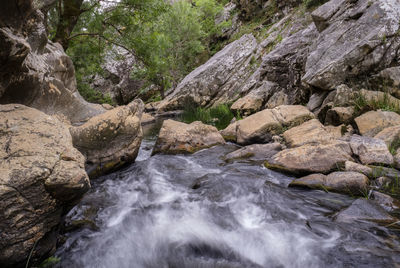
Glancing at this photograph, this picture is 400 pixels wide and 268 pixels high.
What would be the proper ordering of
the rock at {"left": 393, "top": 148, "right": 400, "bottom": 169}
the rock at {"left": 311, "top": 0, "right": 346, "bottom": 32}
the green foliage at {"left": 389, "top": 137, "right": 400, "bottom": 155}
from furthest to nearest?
the rock at {"left": 311, "top": 0, "right": 346, "bottom": 32} → the green foliage at {"left": 389, "top": 137, "right": 400, "bottom": 155} → the rock at {"left": 393, "top": 148, "right": 400, "bottom": 169}

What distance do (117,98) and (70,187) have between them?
889 inches

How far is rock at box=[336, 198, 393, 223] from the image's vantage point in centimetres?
246

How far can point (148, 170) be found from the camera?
4.34 metres

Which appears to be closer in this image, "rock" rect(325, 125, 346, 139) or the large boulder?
the large boulder

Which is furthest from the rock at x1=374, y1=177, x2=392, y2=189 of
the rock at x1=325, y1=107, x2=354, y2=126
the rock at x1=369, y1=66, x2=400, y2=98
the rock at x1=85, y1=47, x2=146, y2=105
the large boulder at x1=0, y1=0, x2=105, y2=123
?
the rock at x1=85, y1=47, x2=146, y2=105

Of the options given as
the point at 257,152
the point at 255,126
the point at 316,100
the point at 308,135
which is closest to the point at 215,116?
the point at 255,126

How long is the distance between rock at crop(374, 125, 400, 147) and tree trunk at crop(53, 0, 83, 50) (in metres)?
9.13

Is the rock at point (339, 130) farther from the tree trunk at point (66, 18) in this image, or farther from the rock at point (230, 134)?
the tree trunk at point (66, 18)

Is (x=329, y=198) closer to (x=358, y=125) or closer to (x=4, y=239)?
(x=358, y=125)

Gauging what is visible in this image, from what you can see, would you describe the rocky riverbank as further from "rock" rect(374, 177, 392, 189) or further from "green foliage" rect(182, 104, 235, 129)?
"green foliage" rect(182, 104, 235, 129)

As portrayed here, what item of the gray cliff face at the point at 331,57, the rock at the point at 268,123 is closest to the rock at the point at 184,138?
the rock at the point at 268,123

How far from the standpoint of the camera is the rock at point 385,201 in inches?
103

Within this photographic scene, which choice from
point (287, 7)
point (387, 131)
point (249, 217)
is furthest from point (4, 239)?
point (287, 7)

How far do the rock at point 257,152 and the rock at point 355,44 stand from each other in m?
2.38
